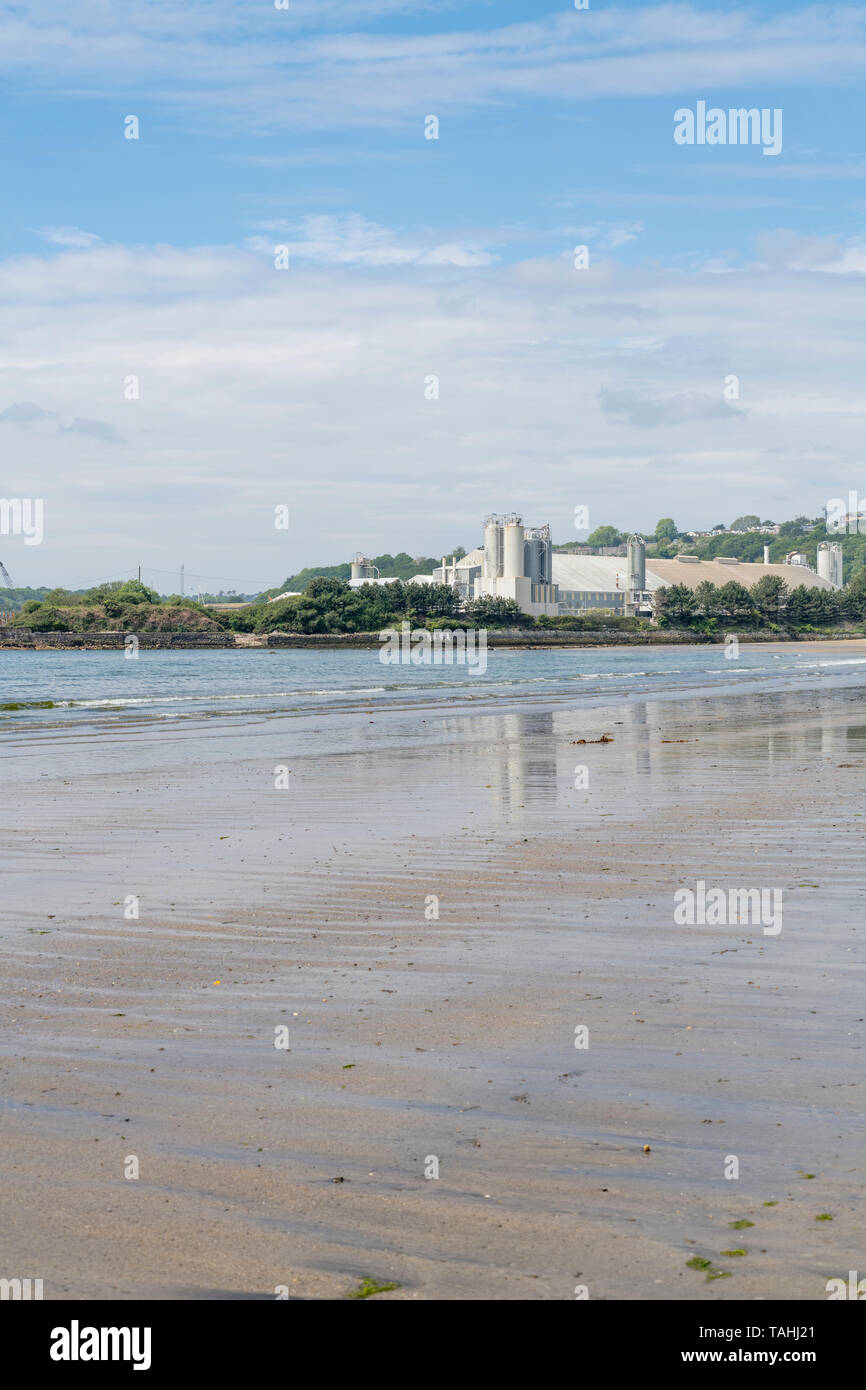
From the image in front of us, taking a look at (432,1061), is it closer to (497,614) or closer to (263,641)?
(263,641)

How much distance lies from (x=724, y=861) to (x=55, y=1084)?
803 cm

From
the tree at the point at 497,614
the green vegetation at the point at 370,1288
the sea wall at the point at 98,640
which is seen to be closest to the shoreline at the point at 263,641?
the sea wall at the point at 98,640

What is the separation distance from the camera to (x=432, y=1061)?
6.93 metres

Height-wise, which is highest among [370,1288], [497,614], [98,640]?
[497,614]

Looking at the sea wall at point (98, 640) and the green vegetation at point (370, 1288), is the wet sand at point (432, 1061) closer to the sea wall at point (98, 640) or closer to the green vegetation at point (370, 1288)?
the green vegetation at point (370, 1288)

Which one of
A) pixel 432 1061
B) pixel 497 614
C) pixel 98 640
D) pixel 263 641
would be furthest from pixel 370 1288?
pixel 497 614

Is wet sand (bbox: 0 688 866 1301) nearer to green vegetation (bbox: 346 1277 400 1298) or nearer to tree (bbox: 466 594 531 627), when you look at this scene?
green vegetation (bbox: 346 1277 400 1298)

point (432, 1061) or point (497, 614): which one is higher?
point (497, 614)

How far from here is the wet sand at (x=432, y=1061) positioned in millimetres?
4812

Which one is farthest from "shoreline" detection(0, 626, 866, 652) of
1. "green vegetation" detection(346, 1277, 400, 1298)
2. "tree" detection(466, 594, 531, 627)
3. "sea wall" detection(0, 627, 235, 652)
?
"green vegetation" detection(346, 1277, 400, 1298)

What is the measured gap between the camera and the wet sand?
481 cm

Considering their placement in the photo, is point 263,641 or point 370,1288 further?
point 263,641

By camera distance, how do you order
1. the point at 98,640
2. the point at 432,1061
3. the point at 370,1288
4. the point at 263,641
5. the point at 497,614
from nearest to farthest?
the point at 370,1288 < the point at 432,1061 < the point at 98,640 < the point at 263,641 < the point at 497,614

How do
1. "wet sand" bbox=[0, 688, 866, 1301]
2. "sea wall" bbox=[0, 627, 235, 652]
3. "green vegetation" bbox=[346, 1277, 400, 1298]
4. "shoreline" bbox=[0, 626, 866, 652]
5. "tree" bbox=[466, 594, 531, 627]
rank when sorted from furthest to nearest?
"tree" bbox=[466, 594, 531, 627] < "sea wall" bbox=[0, 627, 235, 652] < "shoreline" bbox=[0, 626, 866, 652] < "wet sand" bbox=[0, 688, 866, 1301] < "green vegetation" bbox=[346, 1277, 400, 1298]
